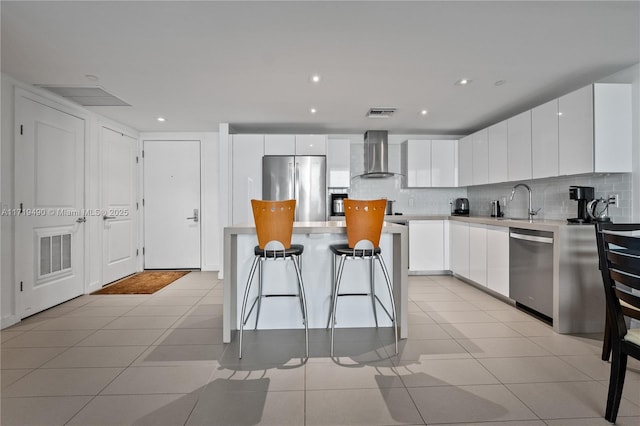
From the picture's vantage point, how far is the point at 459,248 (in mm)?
4527

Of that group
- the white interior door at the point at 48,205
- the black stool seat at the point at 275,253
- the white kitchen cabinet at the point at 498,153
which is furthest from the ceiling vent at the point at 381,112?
the white interior door at the point at 48,205

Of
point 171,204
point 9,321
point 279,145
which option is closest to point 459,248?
point 279,145

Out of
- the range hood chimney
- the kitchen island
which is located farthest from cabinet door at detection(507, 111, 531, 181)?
the kitchen island

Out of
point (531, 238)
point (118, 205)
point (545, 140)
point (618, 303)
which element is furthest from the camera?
point (118, 205)

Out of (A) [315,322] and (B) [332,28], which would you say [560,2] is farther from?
(A) [315,322]

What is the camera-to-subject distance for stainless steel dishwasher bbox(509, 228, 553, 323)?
2816 mm

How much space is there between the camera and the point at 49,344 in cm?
248

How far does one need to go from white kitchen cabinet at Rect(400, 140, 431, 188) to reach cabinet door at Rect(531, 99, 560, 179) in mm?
1724

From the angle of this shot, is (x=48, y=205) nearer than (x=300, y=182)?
Yes

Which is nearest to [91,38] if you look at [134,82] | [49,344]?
[134,82]

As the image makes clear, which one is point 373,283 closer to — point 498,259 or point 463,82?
point 498,259

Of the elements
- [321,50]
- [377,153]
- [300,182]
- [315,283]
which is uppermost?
[321,50]

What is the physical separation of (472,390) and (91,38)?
3.46m

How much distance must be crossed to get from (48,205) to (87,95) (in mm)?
1276
